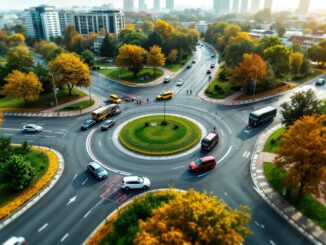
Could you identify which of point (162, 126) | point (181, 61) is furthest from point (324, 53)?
point (162, 126)

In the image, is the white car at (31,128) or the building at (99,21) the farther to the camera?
the building at (99,21)

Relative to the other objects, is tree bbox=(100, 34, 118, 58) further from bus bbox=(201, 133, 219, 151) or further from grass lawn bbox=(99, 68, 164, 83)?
bus bbox=(201, 133, 219, 151)

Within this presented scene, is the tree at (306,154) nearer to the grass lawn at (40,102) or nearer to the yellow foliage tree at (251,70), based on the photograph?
the yellow foliage tree at (251,70)

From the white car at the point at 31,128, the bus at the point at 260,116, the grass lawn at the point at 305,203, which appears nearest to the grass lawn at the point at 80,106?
the white car at the point at 31,128

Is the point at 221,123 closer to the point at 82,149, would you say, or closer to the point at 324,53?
the point at 82,149

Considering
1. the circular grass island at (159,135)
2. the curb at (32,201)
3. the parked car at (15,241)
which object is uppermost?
the circular grass island at (159,135)

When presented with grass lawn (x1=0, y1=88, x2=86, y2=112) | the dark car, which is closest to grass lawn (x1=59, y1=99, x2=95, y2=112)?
grass lawn (x1=0, y1=88, x2=86, y2=112)
